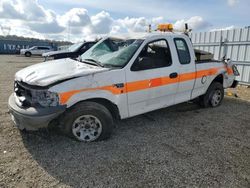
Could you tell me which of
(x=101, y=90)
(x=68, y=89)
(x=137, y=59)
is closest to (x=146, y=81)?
(x=137, y=59)

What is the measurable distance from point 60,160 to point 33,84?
120 cm

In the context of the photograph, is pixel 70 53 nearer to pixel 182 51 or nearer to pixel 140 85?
pixel 182 51

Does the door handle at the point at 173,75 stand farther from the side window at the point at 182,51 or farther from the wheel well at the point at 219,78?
the wheel well at the point at 219,78

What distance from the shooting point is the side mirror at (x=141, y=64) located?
3655 millimetres

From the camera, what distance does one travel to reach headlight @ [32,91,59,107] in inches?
117

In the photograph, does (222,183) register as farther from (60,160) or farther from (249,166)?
(60,160)

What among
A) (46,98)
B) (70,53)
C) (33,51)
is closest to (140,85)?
(46,98)

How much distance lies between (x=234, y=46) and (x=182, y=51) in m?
5.41

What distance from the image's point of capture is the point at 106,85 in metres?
3.33

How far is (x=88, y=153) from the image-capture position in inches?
125

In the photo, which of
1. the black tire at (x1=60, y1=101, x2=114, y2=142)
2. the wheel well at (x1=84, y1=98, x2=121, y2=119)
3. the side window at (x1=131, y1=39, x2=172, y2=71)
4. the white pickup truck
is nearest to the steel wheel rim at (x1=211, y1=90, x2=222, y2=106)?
the white pickup truck

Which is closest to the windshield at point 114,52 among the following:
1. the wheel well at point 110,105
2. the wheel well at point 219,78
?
the wheel well at point 110,105

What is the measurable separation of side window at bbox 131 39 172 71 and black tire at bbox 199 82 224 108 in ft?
6.22

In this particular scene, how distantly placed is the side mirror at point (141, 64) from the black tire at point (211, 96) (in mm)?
2414
